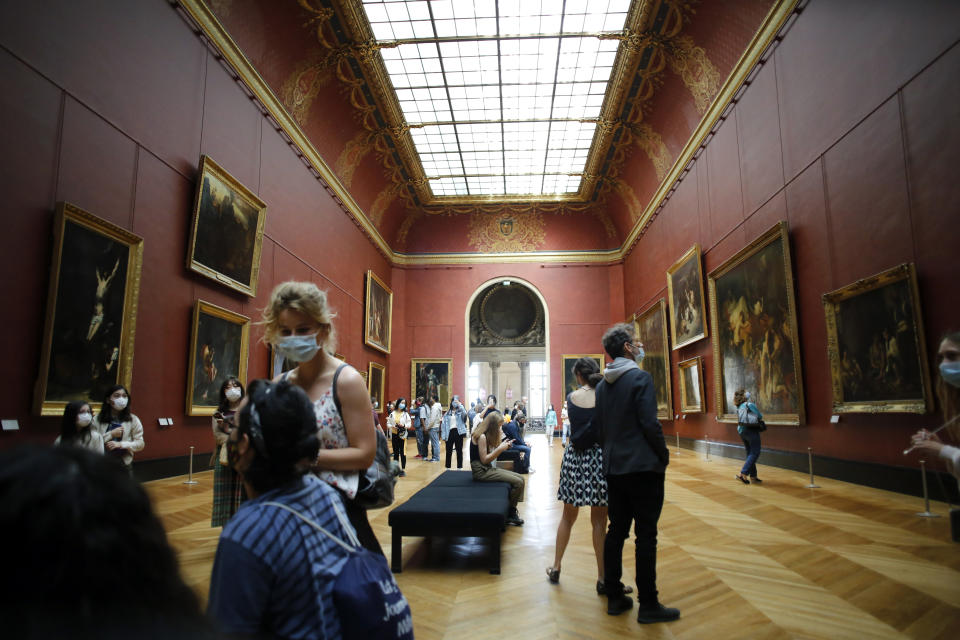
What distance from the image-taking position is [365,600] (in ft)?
4.77

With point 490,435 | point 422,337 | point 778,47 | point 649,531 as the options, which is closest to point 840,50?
point 778,47

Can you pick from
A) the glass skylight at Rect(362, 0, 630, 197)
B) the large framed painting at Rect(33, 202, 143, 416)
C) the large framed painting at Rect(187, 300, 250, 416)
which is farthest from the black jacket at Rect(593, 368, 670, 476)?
the glass skylight at Rect(362, 0, 630, 197)

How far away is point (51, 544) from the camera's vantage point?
25.0 inches

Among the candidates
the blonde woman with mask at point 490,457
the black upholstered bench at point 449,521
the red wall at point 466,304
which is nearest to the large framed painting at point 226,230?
the blonde woman with mask at point 490,457

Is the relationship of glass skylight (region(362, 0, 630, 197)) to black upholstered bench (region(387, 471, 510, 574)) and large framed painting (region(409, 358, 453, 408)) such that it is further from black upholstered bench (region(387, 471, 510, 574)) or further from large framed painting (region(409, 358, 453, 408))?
black upholstered bench (region(387, 471, 510, 574))

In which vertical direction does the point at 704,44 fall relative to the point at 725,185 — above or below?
above

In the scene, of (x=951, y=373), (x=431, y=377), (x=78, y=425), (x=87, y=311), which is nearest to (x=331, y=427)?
(x=951, y=373)

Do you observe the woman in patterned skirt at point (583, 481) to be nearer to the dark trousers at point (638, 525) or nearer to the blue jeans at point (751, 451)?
the dark trousers at point (638, 525)

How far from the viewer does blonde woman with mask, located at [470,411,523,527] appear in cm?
688

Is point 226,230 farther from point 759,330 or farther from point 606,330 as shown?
point 759,330

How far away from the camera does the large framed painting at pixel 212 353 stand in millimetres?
9734

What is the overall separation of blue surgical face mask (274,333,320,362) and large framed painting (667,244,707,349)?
44.1 ft

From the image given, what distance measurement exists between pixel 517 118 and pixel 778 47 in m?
8.85

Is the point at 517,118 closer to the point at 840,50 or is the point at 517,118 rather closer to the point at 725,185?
the point at 725,185
